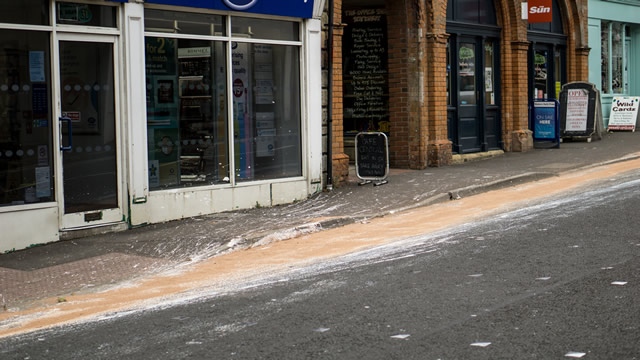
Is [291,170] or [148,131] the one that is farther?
[291,170]

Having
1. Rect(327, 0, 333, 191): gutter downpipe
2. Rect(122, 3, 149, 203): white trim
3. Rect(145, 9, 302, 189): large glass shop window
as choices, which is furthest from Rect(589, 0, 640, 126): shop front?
Rect(122, 3, 149, 203): white trim

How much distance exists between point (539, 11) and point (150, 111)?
1214 cm

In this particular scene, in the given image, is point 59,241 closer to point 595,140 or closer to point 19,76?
point 19,76

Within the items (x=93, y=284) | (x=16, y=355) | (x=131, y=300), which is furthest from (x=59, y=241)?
(x=16, y=355)

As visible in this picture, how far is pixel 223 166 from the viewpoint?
13062 mm

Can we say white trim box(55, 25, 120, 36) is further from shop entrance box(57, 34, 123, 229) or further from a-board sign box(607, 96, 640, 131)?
Result: a-board sign box(607, 96, 640, 131)

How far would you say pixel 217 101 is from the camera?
12953 mm

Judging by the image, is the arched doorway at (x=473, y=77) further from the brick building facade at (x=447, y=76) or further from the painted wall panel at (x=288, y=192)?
the painted wall panel at (x=288, y=192)

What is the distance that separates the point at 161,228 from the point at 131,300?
13.3 ft

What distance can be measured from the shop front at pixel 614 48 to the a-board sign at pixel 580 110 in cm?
244

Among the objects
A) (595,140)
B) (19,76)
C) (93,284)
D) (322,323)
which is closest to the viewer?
(322,323)

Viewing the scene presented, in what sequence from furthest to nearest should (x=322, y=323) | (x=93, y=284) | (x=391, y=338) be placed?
(x=93, y=284) < (x=322, y=323) < (x=391, y=338)

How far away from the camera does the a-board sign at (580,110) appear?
75.4ft

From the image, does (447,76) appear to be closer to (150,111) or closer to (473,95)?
(473,95)
